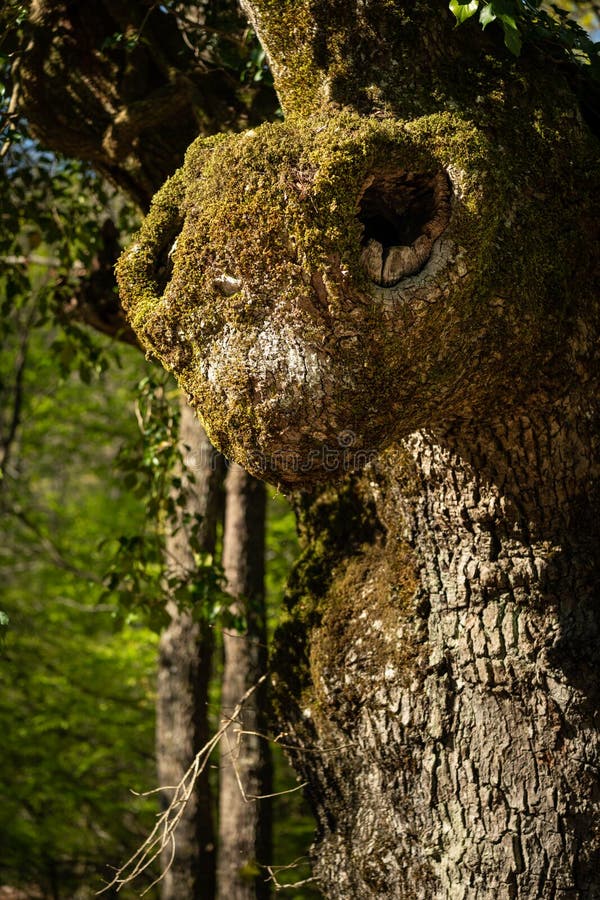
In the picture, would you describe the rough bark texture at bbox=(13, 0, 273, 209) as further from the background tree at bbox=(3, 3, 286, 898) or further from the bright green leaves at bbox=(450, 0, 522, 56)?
the bright green leaves at bbox=(450, 0, 522, 56)

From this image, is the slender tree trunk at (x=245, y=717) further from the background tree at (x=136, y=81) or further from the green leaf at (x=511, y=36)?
the green leaf at (x=511, y=36)

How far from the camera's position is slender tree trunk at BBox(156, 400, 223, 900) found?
600cm

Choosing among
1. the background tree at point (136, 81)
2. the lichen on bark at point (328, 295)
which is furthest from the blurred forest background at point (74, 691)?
the lichen on bark at point (328, 295)

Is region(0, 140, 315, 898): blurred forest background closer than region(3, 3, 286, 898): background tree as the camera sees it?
No

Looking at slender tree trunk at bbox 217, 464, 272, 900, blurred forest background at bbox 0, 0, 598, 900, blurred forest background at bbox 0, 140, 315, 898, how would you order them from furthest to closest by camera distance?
blurred forest background at bbox 0, 140, 315, 898
slender tree trunk at bbox 217, 464, 272, 900
blurred forest background at bbox 0, 0, 598, 900

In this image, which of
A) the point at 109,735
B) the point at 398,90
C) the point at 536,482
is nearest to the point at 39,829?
the point at 109,735

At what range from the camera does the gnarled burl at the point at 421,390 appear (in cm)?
203

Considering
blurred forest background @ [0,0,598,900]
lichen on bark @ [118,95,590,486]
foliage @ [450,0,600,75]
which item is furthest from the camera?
blurred forest background @ [0,0,598,900]

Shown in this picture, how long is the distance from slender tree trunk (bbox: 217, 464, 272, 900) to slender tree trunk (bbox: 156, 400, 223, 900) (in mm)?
156

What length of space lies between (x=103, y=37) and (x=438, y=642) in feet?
9.91

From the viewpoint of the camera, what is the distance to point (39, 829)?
8148 millimetres

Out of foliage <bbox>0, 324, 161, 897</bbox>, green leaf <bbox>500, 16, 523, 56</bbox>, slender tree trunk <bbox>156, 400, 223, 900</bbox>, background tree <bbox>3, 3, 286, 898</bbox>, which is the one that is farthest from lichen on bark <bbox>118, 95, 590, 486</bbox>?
foliage <bbox>0, 324, 161, 897</bbox>

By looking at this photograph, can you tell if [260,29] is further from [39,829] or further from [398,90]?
[39,829]

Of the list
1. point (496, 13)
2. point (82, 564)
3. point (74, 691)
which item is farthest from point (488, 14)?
point (82, 564)
